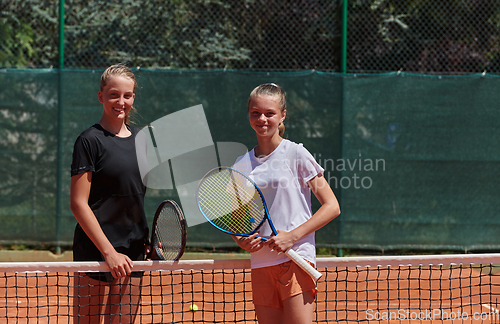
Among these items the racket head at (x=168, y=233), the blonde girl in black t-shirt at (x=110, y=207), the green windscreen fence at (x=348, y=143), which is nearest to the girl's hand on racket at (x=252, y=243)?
the racket head at (x=168, y=233)

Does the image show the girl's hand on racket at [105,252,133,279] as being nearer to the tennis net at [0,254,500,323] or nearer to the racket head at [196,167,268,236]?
the tennis net at [0,254,500,323]

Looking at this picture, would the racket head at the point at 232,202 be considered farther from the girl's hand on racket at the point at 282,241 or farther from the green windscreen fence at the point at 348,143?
the green windscreen fence at the point at 348,143

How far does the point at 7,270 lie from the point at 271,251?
1234 mm

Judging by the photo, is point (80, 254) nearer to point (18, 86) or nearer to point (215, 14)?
point (18, 86)

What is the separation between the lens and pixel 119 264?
74.4 inches

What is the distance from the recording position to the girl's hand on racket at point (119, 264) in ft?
6.16

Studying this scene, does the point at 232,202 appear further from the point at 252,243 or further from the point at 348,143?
the point at 348,143

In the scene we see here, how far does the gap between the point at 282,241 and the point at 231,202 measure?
324 millimetres

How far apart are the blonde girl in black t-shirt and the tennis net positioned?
4cm

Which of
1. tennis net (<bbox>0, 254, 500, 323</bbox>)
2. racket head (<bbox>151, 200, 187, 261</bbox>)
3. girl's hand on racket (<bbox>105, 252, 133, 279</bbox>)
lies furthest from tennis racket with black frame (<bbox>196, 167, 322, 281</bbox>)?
girl's hand on racket (<bbox>105, 252, 133, 279</bbox>)

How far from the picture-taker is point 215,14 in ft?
21.4

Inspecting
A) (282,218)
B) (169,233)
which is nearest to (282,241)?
(282,218)

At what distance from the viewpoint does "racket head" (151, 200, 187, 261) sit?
2.03 meters

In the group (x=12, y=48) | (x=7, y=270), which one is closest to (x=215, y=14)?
(x=12, y=48)
